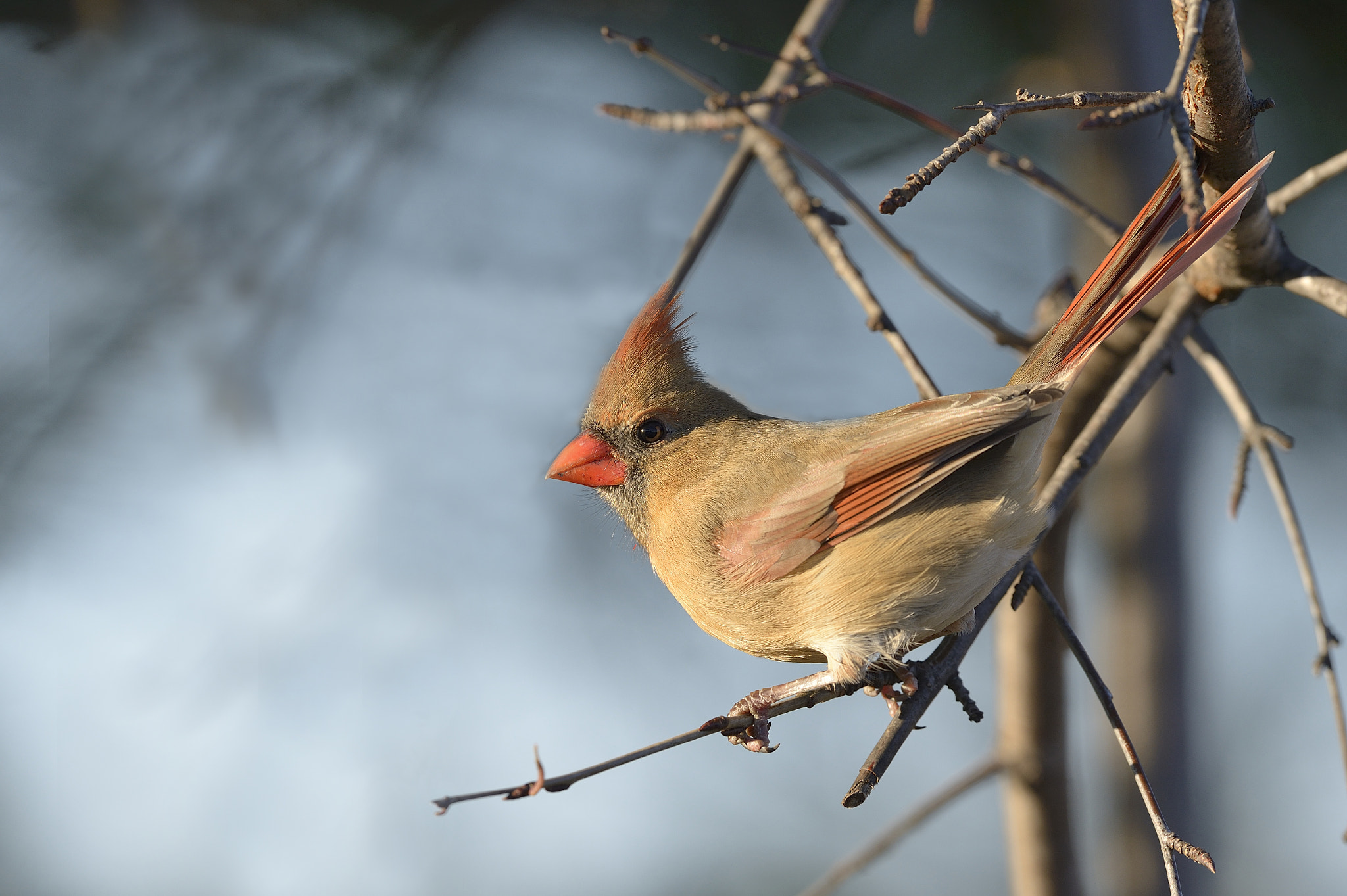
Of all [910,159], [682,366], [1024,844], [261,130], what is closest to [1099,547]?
[910,159]

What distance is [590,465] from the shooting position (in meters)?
2.24

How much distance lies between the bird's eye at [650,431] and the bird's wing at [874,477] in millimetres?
340

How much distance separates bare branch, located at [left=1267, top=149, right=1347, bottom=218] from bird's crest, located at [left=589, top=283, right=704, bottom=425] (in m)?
1.10

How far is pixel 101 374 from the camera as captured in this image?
2.79 m

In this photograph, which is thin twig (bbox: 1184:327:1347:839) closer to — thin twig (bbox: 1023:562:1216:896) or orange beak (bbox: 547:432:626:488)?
thin twig (bbox: 1023:562:1216:896)

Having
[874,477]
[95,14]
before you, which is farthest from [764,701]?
[95,14]

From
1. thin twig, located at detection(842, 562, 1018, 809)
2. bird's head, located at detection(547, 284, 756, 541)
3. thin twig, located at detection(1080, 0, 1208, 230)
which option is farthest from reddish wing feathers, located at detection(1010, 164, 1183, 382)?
bird's head, located at detection(547, 284, 756, 541)

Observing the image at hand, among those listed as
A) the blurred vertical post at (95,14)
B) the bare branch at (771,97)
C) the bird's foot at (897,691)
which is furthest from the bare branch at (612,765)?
the blurred vertical post at (95,14)

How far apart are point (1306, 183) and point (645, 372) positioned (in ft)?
4.09

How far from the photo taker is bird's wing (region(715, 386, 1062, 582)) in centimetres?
172

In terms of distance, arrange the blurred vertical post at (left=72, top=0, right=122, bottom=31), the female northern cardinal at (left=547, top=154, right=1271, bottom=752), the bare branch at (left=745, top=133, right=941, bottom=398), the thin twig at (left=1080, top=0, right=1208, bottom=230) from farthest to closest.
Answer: the blurred vertical post at (left=72, top=0, right=122, bottom=31) → the bare branch at (left=745, top=133, right=941, bottom=398) → the female northern cardinal at (left=547, top=154, right=1271, bottom=752) → the thin twig at (left=1080, top=0, right=1208, bottom=230)

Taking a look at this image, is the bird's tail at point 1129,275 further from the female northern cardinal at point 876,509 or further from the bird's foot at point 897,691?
the bird's foot at point 897,691

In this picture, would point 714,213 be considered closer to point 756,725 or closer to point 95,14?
point 756,725

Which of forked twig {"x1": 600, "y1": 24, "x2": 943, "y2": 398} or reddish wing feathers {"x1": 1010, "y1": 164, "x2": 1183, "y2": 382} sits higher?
reddish wing feathers {"x1": 1010, "y1": 164, "x2": 1183, "y2": 382}
